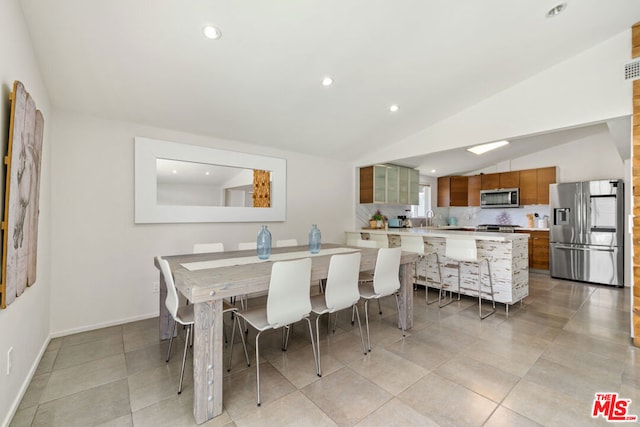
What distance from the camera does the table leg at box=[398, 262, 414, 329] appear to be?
295 cm

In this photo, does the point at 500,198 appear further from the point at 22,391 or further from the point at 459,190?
the point at 22,391

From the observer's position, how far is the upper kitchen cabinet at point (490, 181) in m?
6.42

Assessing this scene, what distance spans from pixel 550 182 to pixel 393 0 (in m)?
5.48

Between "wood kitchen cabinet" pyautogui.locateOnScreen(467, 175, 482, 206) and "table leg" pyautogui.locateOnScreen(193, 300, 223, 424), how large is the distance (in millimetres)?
6812

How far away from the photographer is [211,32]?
2.12m

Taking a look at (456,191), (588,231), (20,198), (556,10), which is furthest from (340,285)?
(456,191)

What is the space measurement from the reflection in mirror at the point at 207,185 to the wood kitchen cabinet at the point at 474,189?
5.22m

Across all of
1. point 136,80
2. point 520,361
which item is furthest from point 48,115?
point 520,361

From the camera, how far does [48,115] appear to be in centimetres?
263

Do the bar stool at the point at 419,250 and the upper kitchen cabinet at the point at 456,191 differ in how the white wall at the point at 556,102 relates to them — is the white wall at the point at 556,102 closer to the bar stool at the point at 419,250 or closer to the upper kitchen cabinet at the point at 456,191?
the bar stool at the point at 419,250

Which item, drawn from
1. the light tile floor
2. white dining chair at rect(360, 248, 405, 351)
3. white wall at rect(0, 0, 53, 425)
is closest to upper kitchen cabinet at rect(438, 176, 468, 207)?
the light tile floor

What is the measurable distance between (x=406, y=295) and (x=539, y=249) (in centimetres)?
433

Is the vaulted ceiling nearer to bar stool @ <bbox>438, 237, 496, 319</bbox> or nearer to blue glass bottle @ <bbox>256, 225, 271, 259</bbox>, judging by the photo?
blue glass bottle @ <bbox>256, 225, 271, 259</bbox>

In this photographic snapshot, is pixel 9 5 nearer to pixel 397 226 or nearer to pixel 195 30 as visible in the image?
pixel 195 30
